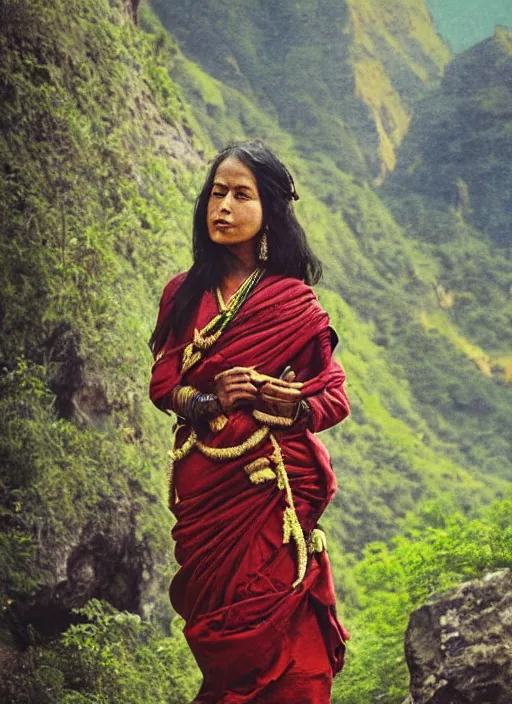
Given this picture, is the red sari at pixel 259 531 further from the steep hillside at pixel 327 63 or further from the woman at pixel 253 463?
the steep hillside at pixel 327 63

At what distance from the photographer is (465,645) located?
4883 mm

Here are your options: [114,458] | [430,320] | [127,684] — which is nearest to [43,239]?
[114,458]

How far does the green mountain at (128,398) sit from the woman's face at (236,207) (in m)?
3.07

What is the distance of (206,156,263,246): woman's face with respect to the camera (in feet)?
12.9

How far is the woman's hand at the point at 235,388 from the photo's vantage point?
12.2 ft

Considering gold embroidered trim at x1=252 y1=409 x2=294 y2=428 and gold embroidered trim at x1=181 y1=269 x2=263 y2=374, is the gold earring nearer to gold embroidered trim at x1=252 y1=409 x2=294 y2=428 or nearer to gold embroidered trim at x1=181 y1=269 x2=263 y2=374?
gold embroidered trim at x1=181 y1=269 x2=263 y2=374

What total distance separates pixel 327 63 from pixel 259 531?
1677 cm

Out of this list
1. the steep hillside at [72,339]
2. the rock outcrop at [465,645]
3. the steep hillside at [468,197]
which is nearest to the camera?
the rock outcrop at [465,645]

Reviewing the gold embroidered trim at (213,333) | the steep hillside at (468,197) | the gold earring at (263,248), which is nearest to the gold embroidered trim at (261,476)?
the gold embroidered trim at (213,333)

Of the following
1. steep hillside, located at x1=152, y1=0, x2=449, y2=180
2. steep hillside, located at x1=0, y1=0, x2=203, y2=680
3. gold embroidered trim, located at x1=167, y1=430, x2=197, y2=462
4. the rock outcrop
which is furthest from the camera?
steep hillside, located at x1=152, y1=0, x2=449, y2=180

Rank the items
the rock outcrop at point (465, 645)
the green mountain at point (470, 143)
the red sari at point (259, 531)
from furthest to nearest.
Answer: the green mountain at point (470, 143) < the rock outcrop at point (465, 645) < the red sari at point (259, 531)

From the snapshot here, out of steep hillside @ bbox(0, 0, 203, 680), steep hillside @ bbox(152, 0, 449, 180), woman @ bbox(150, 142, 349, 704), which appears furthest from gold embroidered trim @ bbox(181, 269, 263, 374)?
steep hillside @ bbox(152, 0, 449, 180)

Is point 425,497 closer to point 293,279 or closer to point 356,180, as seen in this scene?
point 356,180

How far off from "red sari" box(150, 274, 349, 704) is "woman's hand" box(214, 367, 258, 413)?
0.14ft
